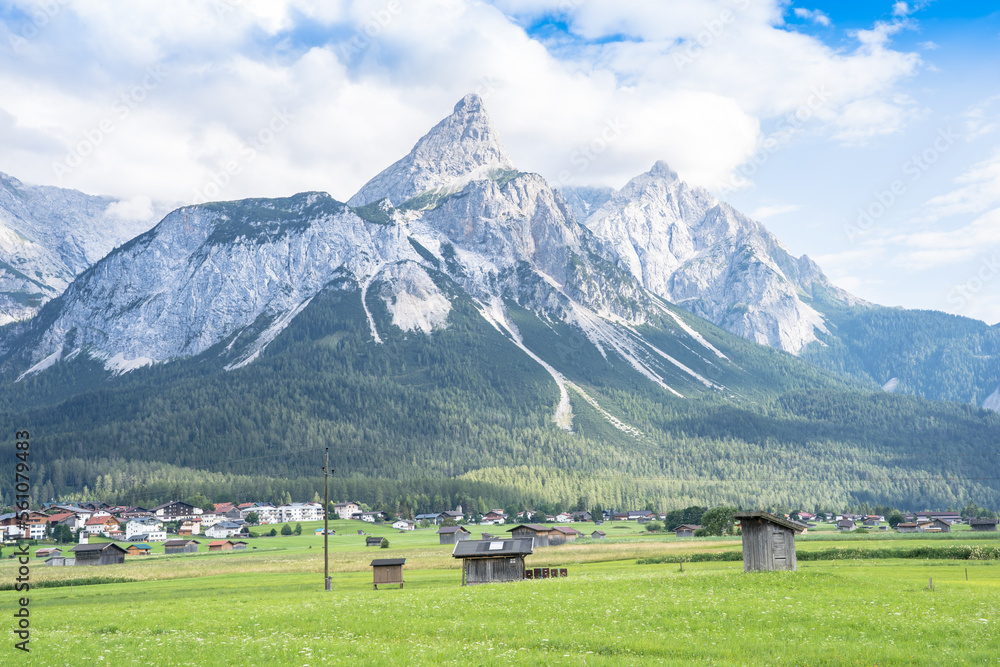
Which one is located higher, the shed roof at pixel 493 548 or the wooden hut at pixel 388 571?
the shed roof at pixel 493 548

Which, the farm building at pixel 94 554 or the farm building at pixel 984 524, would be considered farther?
the farm building at pixel 984 524

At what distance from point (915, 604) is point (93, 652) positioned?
36180 millimetres

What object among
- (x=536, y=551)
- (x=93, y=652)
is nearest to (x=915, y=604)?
(x=93, y=652)

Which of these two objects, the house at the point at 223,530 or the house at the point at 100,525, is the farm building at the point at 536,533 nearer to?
the house at the point at 223,530

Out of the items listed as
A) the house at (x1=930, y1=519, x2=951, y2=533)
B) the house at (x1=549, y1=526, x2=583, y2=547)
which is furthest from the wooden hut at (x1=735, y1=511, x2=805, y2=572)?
the house at (x1=930, y1=519, x2=951, y2=533)

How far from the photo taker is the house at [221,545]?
5730 inches

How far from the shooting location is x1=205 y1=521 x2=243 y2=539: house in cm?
17171

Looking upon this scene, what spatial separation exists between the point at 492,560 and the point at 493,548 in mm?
1093

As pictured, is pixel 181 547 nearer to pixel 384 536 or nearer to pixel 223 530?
pixel 223 530

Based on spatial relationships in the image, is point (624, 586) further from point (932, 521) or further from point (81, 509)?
point (81, 509)

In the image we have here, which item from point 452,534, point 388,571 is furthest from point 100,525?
point 388,571

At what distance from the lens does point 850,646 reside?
2691cm

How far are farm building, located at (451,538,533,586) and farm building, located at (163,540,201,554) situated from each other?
10070 centimetres

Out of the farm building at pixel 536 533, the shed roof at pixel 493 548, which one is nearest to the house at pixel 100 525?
the farm building at pixel 536 533
